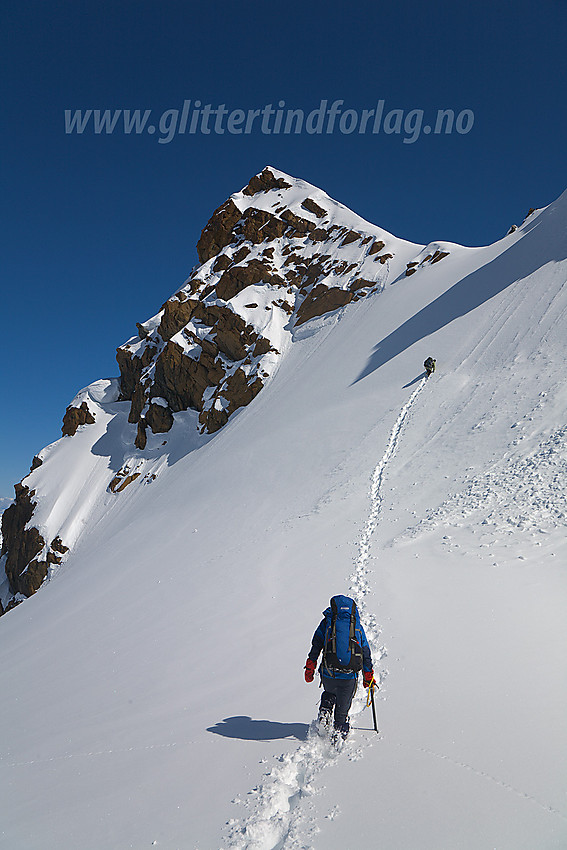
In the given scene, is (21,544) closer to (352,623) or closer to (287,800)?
(352,623)

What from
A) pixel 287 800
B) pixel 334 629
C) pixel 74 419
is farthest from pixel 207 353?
pixel 287 800

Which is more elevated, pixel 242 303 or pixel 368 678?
pixel 242 303

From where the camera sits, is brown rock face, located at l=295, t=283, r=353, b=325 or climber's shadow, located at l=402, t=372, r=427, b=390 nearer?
climber's shadow, located at l=402, t=372, r=427, b=390

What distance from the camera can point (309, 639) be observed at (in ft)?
23.2

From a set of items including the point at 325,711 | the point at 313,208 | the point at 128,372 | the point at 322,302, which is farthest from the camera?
the point at 128,372

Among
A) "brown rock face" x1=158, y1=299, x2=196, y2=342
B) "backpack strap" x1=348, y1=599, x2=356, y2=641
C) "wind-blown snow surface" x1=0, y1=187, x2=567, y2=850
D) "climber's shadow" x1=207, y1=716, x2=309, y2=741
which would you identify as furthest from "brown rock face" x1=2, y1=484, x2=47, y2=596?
"backpack strap" x1=348, y1=599, x2=356, y2=641

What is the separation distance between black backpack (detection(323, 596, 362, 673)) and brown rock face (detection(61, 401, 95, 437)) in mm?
53615

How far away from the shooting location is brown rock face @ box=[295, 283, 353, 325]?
41.5 m

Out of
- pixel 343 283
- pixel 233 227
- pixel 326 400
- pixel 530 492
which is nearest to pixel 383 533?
pixel 530 492

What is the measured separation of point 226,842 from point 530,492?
9.03 m

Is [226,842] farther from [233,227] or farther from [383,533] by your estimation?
[233,227]

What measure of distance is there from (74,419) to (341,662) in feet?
181

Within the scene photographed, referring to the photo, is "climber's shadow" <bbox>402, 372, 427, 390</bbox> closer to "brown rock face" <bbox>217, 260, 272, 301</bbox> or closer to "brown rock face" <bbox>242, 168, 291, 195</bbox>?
"brown rock face" <bbox>217, 260, 272, 301</bbox>

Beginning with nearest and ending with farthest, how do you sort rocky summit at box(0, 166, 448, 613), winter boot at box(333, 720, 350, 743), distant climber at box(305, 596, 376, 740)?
1. winter boot at box(333, 720, 350, 743)
2. distant climber at box(305, 596, 376, 740)
3. rocky summit at box(0, 166, 448, 613)
